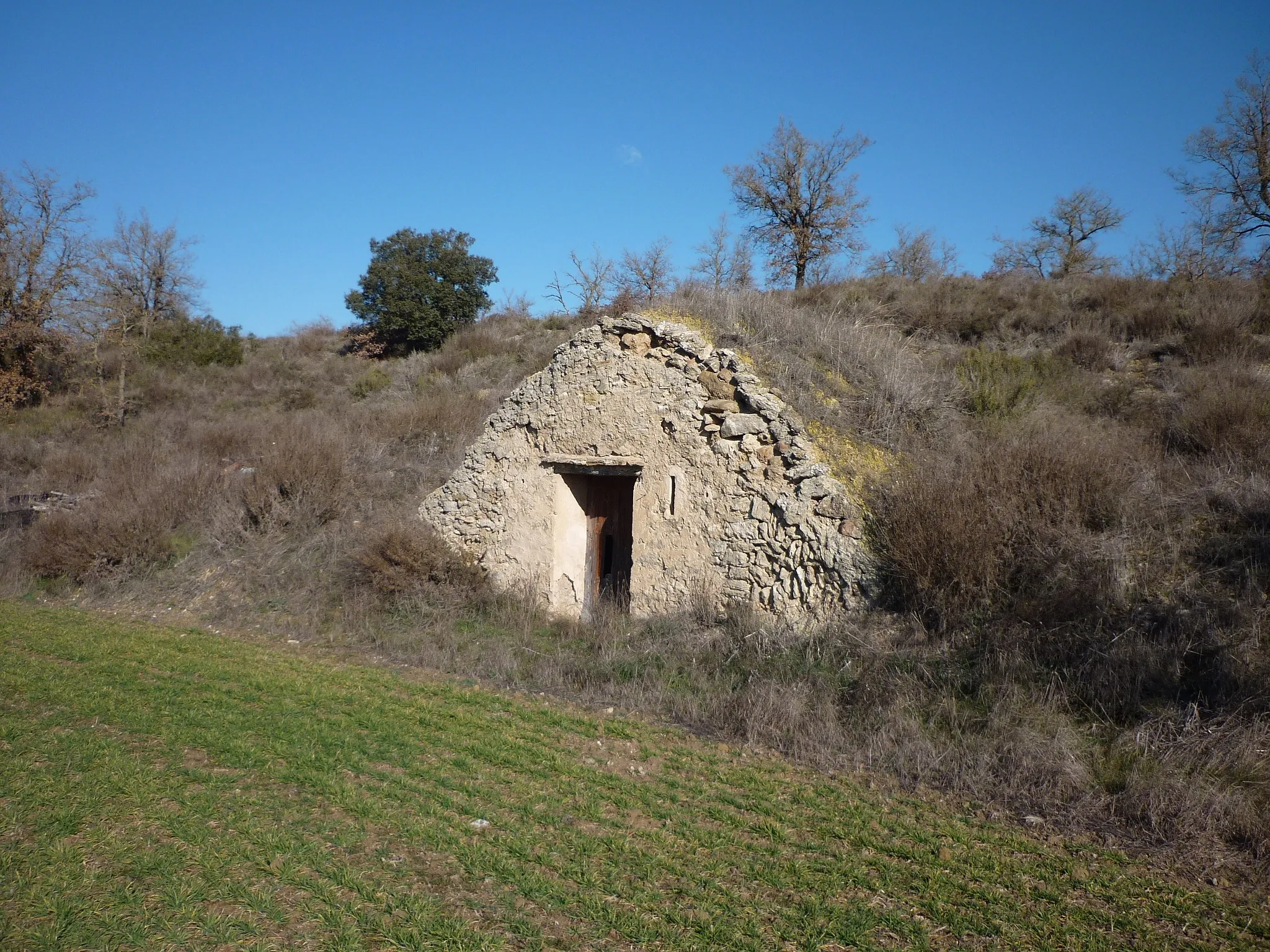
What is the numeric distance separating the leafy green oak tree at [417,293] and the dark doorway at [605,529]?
49.7 feet

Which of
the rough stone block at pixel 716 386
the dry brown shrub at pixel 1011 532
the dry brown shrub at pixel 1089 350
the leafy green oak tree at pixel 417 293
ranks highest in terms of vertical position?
the leafy green oak tree at pixel 417 293

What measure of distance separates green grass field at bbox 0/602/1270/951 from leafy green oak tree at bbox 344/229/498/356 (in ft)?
60.5

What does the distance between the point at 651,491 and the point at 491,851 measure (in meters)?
4.86

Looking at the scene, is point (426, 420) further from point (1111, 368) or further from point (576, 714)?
point (1111, 368)

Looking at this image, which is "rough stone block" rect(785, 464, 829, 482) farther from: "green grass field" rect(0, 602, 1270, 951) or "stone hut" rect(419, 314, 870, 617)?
"green grass field" rect(0, 602, 1270, 951)

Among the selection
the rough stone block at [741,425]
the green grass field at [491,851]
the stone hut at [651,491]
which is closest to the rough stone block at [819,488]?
the stone hut at [651,491]

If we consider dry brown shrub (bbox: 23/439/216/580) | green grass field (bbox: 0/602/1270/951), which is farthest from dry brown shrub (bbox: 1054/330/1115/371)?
dry brown shrub (bbox: 23/439/216/580)

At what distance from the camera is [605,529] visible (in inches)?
374

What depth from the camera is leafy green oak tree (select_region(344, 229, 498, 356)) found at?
2339cm

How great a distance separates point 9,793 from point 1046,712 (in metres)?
6.29

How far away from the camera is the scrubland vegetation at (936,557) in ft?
16.7

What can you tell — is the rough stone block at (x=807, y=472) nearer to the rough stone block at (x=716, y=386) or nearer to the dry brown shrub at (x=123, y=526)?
the rough stone block at (x=716, y=386)

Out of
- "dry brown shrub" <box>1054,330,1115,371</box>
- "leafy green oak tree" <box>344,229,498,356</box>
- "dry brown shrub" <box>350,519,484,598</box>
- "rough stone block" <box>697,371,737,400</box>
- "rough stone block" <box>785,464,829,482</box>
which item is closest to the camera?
"rough stone block" <box>785,464,829,482</box>

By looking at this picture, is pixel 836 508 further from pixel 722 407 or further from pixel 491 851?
pixel 491 851
